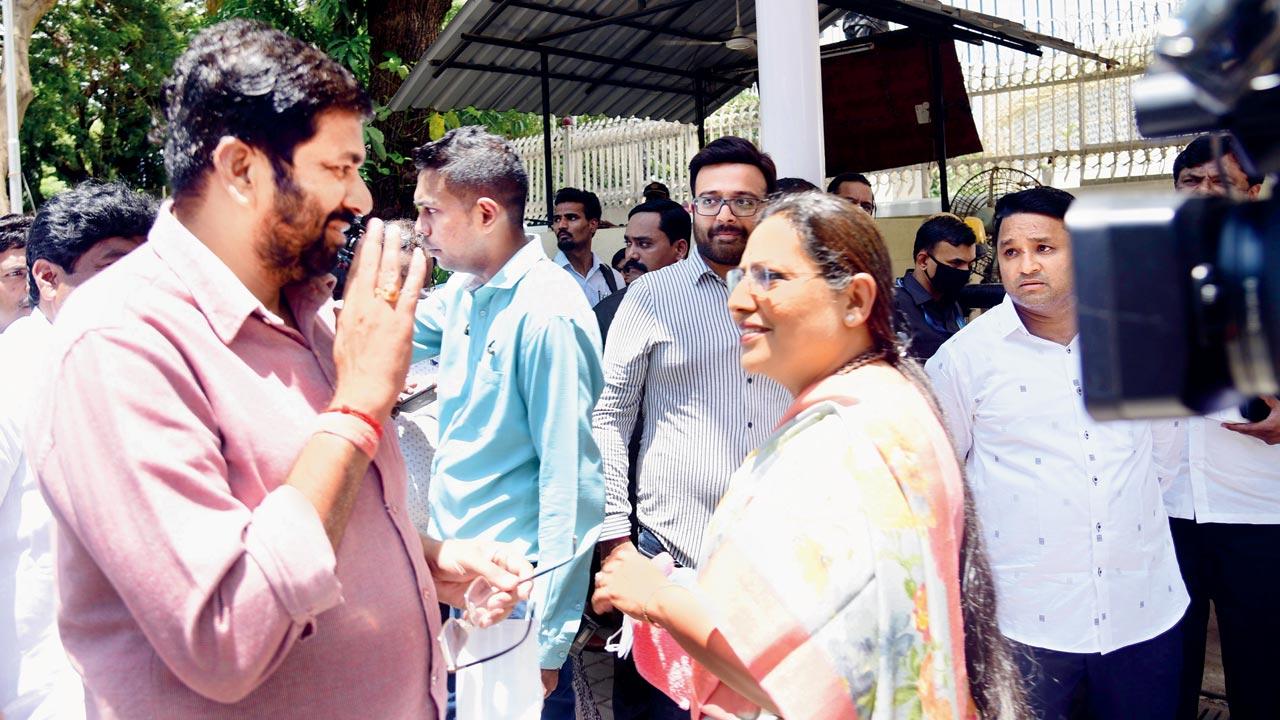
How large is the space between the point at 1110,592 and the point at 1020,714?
45.2 inches

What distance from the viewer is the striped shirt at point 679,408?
3.27m

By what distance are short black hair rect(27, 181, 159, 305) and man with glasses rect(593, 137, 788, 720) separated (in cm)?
144

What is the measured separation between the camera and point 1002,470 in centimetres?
311

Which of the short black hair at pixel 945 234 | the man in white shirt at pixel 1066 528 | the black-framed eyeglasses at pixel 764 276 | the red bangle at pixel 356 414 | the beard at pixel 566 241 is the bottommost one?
the man in white shirt at pixel 1066 528

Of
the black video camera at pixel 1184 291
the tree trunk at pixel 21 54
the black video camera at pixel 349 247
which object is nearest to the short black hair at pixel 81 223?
the black video camera at pixel 349 247

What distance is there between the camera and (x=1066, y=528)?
3012 millimetres

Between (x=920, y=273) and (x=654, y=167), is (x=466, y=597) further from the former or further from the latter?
(x=654, y=167)

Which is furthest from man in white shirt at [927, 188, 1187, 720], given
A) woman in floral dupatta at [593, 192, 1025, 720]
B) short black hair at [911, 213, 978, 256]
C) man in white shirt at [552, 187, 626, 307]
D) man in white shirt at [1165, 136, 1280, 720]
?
man in white shirt at [552, 187, 626, 307]

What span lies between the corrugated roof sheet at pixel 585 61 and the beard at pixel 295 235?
6368mm

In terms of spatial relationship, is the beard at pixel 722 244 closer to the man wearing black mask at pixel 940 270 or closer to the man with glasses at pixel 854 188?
the man wearing black mask at pixel 940 270

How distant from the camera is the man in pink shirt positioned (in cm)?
133

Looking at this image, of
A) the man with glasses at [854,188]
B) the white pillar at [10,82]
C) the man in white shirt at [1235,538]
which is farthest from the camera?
the white pillar at [10,82]

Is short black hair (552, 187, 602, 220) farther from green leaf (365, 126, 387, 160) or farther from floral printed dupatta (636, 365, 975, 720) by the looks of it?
floral printed dupatta (636, 365, 975, 720)

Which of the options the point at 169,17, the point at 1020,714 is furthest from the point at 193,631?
the point at 169,17
